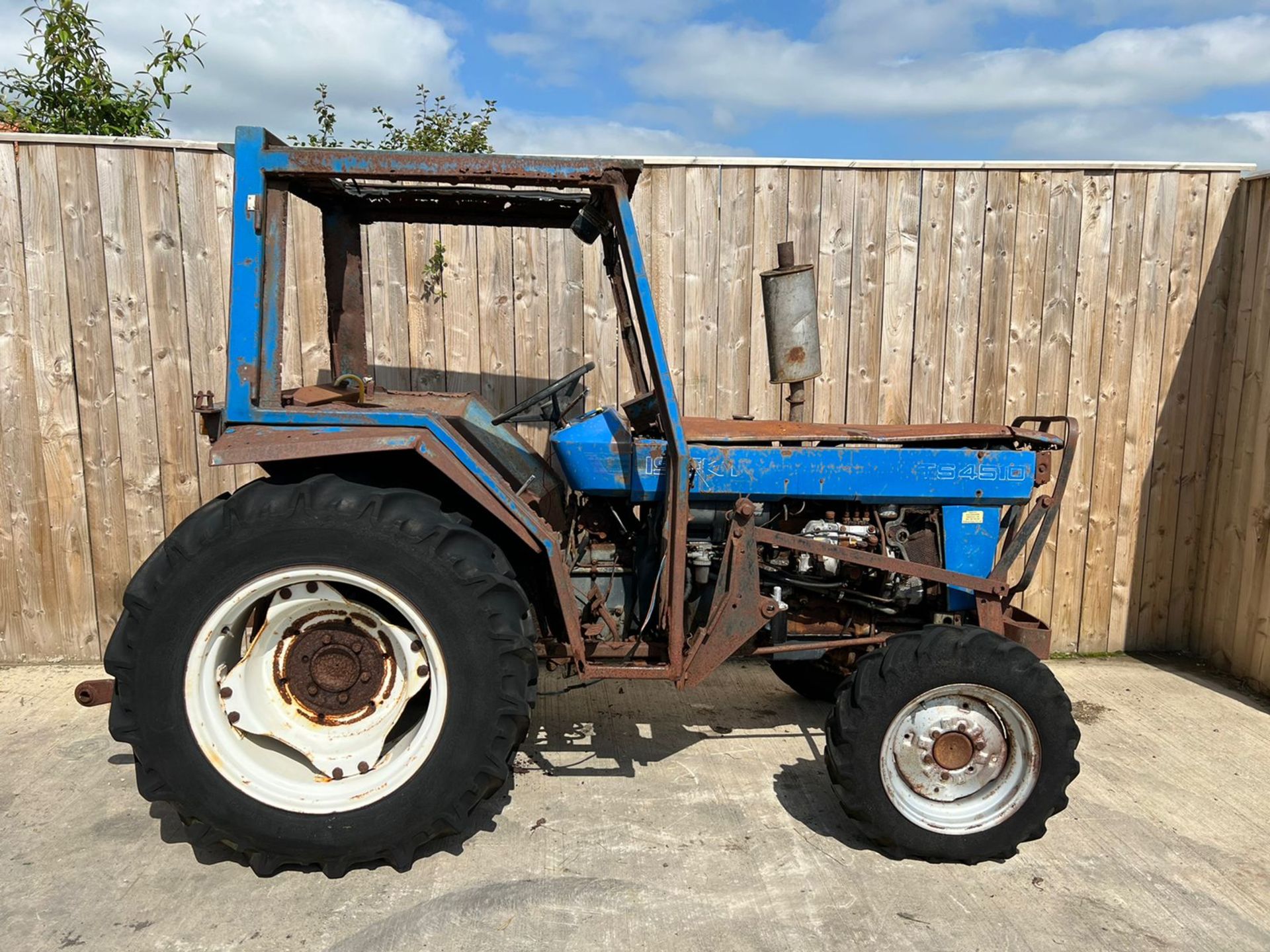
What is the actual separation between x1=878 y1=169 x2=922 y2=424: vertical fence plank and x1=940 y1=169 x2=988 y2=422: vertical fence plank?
0.19 m

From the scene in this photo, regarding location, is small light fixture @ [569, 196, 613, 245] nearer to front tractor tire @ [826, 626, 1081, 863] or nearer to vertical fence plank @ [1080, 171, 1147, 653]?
front tractor tire @ [826, 626, 1081, 863]

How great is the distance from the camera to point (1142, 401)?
438cm

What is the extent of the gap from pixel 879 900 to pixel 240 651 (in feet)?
6.81

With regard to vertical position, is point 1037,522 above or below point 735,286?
below

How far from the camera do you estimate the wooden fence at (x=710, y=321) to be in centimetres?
400

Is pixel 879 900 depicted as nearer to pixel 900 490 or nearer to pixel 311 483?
pixel 900 490

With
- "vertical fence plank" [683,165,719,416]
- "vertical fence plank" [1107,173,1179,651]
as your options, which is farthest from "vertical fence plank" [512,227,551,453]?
"vertical fence plank" [1107,173,1179,651]

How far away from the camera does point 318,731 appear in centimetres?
263

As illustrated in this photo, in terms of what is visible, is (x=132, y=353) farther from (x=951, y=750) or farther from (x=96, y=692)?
(x=951, y=750)

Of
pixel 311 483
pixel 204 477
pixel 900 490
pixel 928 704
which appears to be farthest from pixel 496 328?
pixel 928 704

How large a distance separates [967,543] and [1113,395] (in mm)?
1951

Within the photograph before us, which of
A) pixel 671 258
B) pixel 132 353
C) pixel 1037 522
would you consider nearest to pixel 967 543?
pixel 1037 522

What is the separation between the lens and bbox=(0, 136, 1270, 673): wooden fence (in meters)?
4.00

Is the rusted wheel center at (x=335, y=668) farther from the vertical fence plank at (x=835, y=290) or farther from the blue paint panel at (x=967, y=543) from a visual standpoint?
the vertical fence plank at (x=835, y=290)
